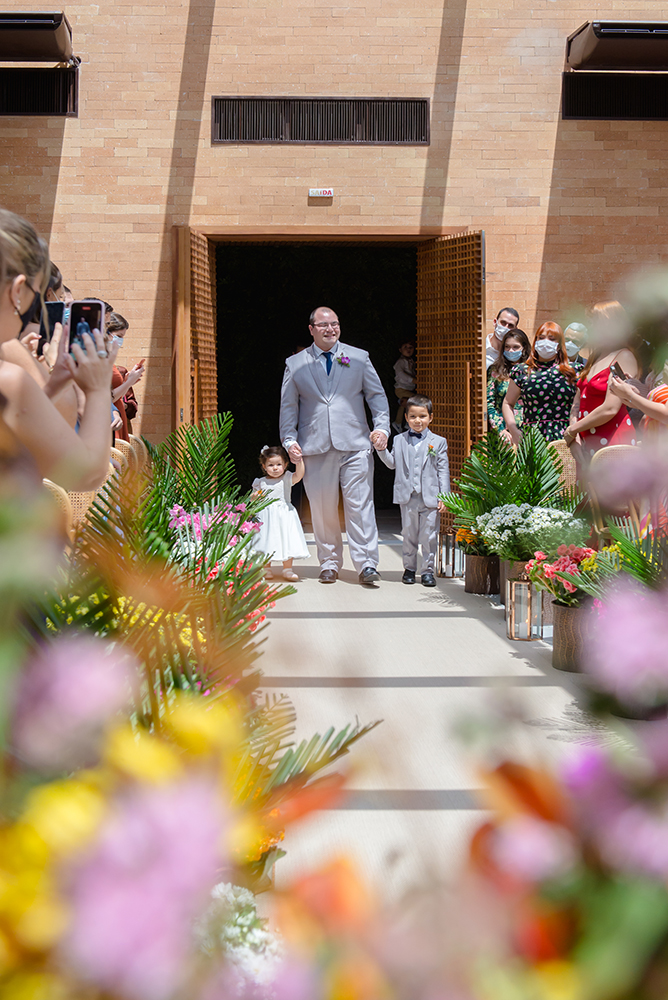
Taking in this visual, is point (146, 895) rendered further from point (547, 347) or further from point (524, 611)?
point (547, 347)

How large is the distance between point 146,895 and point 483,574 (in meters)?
6.34

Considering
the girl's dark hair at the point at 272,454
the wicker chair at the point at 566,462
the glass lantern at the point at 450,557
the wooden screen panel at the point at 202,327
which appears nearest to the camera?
the wicker chair at the point at 566,462

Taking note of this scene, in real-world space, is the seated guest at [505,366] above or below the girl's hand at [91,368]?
above

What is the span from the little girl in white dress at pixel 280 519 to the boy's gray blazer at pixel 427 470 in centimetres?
69

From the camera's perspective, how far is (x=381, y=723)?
38 cm

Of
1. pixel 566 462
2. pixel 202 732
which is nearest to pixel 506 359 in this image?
pixel 566 462

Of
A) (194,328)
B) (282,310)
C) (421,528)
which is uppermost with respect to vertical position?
(282,310)

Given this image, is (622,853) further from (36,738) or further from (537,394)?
(537,394)

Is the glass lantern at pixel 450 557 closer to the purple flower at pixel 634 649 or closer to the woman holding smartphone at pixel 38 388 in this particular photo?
the woman holding smartphone at pixel 38 388

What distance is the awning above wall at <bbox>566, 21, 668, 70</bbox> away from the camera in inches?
344

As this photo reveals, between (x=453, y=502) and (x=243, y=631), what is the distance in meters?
5.22

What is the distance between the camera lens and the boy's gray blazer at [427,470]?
6.73m

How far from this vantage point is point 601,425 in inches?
209

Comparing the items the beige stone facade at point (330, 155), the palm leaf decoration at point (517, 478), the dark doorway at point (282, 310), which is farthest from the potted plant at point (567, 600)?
the dark doorway at point (282, 310)
